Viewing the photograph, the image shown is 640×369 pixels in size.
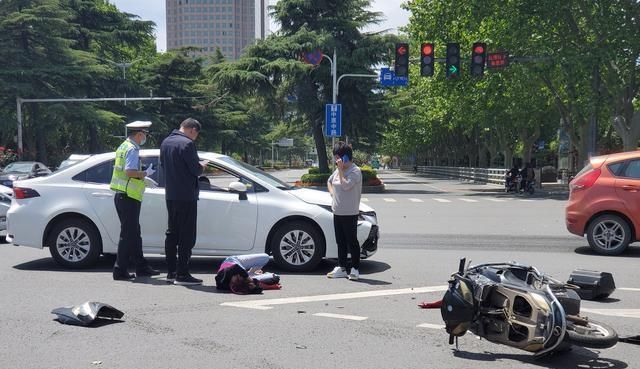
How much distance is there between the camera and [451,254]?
33.8 feet

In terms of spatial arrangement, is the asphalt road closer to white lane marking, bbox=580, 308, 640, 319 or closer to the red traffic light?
white lane marking, bbox=580, 308, 640, 319

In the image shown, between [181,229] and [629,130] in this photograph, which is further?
[629,130]

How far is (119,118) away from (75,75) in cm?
420

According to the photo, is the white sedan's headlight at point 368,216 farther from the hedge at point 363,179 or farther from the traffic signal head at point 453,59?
the hedge at point 363,179

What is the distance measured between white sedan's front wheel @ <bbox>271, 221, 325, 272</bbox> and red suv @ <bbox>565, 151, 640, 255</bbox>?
462 centimetres

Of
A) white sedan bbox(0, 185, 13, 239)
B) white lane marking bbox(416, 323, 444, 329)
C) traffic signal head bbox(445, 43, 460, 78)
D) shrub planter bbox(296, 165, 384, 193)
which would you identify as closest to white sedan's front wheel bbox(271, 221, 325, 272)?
white lane marking bbox(416, 323, 444, 329)

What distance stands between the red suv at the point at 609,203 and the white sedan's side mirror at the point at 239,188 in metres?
5.47

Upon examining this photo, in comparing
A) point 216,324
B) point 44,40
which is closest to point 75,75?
point 44,40

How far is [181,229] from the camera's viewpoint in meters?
7.38

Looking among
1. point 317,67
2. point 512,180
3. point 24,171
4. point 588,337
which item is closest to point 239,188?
point 588,337

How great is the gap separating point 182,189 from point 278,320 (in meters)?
2.09

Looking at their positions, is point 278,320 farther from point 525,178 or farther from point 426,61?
point 525,178

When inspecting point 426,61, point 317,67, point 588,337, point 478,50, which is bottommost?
point 588,337

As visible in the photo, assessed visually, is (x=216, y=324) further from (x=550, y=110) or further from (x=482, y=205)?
(x=550, y=110)
